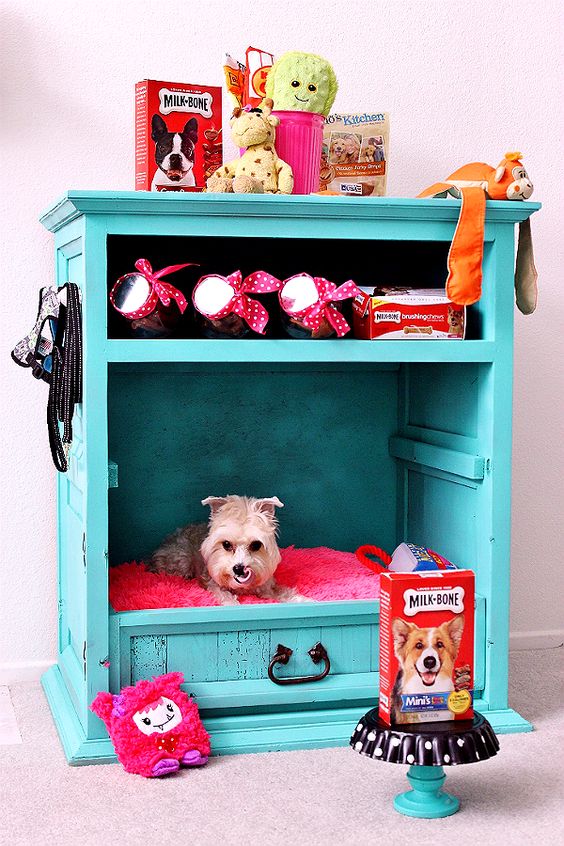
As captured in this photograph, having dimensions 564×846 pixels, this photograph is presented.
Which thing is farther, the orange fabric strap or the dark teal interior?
the dark teal interior

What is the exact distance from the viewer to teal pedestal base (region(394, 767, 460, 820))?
1.61 meters

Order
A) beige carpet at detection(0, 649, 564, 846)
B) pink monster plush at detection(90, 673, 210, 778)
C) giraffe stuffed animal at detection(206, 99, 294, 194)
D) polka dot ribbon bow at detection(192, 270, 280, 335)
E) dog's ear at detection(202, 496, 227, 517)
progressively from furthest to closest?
dog's ear at detection(202, 496, 227, 517), giraffe stuffed animal at detection(206, 99, 294, 194), polka dot ribbon bow at detection(192, 270, 280, 335), pink monster plush at detection(90, 673, 210, 778), beige carpet at detection(0, 649, 564, 846)

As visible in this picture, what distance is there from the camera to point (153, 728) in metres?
1.79

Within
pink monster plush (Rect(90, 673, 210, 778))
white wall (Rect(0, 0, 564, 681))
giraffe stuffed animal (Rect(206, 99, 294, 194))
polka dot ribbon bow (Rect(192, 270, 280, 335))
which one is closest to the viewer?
pink monster plush (Rect(90, 673, 210, 778))

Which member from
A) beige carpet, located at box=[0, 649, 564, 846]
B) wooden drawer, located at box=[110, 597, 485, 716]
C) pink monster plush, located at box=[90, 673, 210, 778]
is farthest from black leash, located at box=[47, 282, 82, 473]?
beige carpet, located at box=[0, 649, 564, 846]

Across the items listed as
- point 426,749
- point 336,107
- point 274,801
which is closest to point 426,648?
point 426,749

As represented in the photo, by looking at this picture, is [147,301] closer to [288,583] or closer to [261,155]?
[261,155]

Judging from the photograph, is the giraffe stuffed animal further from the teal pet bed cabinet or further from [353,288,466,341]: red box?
[353,288,466,341]: red box

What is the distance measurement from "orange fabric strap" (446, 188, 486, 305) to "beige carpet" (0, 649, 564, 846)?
2.72 feet

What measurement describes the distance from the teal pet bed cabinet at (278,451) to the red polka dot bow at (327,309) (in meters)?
0.04

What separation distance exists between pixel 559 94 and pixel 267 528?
134 centimetres

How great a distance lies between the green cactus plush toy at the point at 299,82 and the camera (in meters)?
2.03

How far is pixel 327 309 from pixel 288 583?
604mm

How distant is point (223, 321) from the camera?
1907 millimetres
